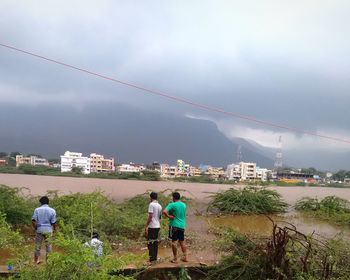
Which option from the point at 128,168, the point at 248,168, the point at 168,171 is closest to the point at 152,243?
the point at 168,171

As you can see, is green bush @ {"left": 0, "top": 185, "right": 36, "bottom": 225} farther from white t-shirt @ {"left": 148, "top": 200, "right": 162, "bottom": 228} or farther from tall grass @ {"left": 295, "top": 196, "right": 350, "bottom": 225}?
tall grass @ {"left": 295, "top": 196, "right": 350, "bottom": 225}


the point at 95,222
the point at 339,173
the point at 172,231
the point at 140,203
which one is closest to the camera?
the point at 172,231

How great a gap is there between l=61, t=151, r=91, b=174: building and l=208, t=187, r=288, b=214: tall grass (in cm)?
4414

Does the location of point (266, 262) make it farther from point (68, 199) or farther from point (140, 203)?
point (140, 203)

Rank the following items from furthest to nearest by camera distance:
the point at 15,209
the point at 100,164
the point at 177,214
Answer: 1. the point at 100,164
2. the point at 15,209
3. the point at 177,214

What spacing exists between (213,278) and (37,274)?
11.6ft

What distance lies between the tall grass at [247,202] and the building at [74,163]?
44145mm

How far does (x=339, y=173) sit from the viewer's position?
8225cm

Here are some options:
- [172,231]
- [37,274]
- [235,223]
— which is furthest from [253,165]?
[37,274]

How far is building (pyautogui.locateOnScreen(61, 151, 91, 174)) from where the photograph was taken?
64.3 metres

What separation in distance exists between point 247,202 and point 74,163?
161 feet

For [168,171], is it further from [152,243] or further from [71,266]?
[71,266]

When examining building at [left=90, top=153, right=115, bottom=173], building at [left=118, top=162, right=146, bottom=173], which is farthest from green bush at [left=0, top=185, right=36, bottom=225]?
building at [left=90, top=153, right=115, bottom=173]

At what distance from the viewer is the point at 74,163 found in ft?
218
